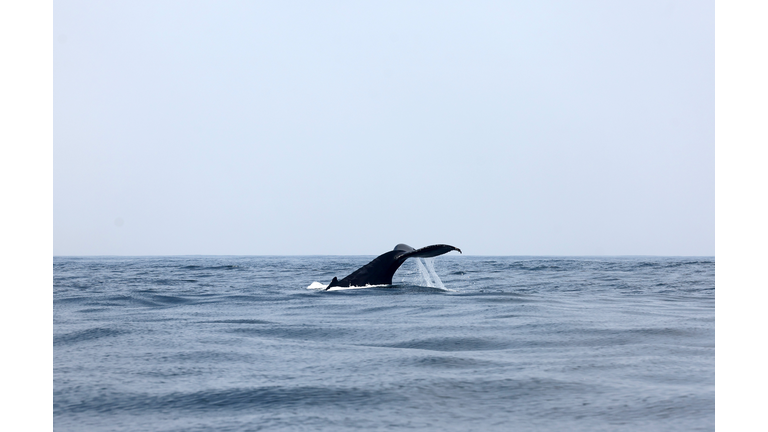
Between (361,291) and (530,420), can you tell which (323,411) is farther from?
(361,291)

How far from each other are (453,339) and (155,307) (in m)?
9.45

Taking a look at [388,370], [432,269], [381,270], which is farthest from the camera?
[381,270]

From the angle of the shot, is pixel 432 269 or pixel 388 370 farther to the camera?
pixel 432 269

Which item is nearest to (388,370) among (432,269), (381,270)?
(432,269)

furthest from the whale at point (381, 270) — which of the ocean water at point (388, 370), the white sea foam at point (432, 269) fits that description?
the ocean water at point (388, 370)

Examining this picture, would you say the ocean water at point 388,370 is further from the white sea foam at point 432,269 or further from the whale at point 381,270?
the whale at point 381,270

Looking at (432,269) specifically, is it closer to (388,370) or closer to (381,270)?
(381,270)

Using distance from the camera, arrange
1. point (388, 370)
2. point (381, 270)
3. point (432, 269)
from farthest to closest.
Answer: point (381, 270) → point (432, 269) → point (388, 370)

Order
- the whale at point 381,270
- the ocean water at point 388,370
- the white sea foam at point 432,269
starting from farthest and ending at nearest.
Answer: the whale at point 381,270
the white sea foam at point 432,269
the ocean water at point 388,370

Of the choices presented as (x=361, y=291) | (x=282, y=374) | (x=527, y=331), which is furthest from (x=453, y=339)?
(x=361, y=291)

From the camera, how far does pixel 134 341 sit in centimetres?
958

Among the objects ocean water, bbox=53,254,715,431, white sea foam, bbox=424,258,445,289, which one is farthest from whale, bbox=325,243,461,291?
ocean water, bbox=53,254,715,431

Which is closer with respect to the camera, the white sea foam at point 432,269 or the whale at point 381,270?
the white sea foam at point 432,269

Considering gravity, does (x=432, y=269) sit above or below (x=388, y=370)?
above
